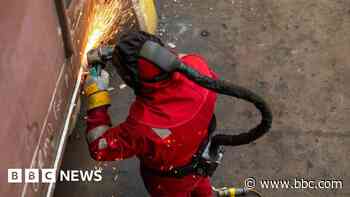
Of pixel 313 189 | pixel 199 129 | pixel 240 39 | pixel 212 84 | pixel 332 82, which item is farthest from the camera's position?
pixel 240 39

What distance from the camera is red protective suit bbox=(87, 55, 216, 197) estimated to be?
102 inches

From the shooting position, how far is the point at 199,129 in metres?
2.76

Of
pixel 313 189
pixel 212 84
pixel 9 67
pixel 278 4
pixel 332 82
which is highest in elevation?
pixel 9 67

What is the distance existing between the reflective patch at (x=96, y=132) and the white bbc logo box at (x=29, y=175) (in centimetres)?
31

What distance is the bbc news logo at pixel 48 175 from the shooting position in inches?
96.5

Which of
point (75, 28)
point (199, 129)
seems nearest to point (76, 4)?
point (75, 28)

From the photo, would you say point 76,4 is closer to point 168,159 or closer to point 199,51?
point 168,159

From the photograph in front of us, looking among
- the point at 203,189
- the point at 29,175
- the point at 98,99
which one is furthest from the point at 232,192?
the point at 29,175

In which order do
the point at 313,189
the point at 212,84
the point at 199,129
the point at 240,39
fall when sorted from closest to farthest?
1. the point at 212,84
2. the point at 199,129
3. the point at 313,189
4. the point at 240,39

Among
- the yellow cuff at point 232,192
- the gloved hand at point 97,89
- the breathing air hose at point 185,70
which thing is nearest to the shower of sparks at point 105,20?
the gloved hand at point 97,89

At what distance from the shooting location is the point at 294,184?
3.74 metres

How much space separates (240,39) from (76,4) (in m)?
1.78

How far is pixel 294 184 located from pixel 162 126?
1.50 meters

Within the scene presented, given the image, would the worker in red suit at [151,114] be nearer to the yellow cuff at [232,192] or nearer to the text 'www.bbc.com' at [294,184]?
the yellow cuff at [232,192]
